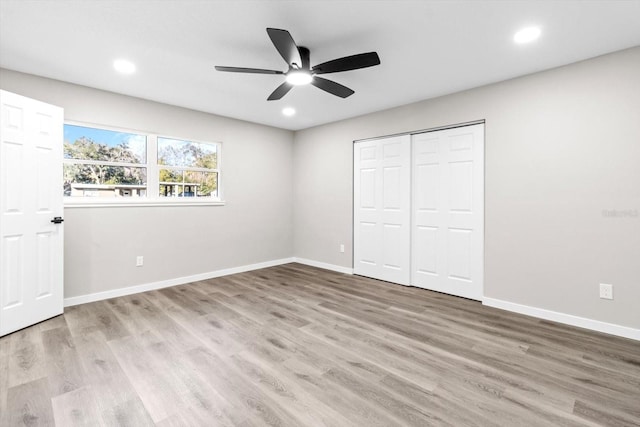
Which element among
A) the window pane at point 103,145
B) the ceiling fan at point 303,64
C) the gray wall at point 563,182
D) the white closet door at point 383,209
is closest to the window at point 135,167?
the window pane at point 103,145

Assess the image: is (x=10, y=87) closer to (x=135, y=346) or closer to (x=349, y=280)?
(x=135, y=346)

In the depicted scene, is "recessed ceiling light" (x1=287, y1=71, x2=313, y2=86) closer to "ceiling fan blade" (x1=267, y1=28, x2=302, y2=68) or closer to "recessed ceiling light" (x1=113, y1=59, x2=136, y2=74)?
"ceiling fan blade" (x1=267, y1=28, x2=302, y2=68)

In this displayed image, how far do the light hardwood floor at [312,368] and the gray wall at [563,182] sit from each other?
1.39 ft

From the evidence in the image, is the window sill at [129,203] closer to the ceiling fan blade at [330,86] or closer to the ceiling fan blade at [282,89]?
the ceiling fan blade at [282,89]

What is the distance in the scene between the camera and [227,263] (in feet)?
16.6

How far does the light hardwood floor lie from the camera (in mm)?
1772

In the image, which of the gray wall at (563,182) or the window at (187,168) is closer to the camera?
the gray wall at (563,182)

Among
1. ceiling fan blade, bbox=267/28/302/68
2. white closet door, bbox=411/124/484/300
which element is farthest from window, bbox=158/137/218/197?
white closet door, bbox=411/124/484/300

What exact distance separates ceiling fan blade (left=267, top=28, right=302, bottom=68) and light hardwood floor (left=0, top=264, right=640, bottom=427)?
237cm

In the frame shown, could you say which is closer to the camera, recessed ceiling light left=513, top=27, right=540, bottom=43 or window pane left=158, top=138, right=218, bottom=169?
recessed ceiling light left=513, top=27, right=540, bottom=43

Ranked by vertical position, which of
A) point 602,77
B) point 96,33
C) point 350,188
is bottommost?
point 350,188

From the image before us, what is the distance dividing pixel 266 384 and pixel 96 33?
306 centimetres

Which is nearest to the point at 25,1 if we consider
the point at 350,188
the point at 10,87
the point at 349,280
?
the point at 10,87

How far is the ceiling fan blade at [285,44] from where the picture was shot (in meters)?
2.04
